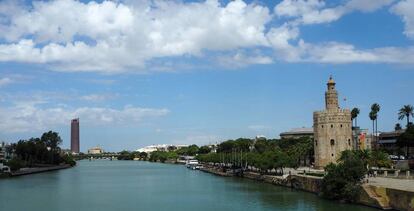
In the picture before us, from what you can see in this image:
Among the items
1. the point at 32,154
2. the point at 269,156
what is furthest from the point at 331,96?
the point at 32,154

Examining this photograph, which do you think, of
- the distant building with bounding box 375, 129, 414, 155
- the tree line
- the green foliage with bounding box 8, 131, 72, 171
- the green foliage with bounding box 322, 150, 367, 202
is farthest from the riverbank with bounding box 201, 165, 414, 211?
the green foliage with bounding box 8, 131, 72, 171

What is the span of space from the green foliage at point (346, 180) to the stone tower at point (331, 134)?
2520cm

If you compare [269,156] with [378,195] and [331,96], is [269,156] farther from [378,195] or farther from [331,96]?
[378,195]

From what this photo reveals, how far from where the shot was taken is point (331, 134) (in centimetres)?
7969

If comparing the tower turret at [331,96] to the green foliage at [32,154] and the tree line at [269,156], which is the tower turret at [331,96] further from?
the green foliage at [32,154]

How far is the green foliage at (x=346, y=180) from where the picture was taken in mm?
51022

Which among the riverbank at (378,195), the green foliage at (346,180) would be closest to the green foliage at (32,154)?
the riverbank at (378,195)

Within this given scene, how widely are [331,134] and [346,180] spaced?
93.2 feet

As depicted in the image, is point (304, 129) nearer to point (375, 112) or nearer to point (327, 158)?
point (375, 112)

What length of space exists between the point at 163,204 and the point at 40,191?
2565 centimetres

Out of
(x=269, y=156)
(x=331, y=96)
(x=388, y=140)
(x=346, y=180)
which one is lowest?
(x=346, y=180)

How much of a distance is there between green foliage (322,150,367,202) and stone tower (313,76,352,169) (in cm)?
2520

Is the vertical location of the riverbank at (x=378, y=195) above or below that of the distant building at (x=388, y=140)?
below

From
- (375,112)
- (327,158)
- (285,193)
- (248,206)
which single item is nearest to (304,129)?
(375,112)
